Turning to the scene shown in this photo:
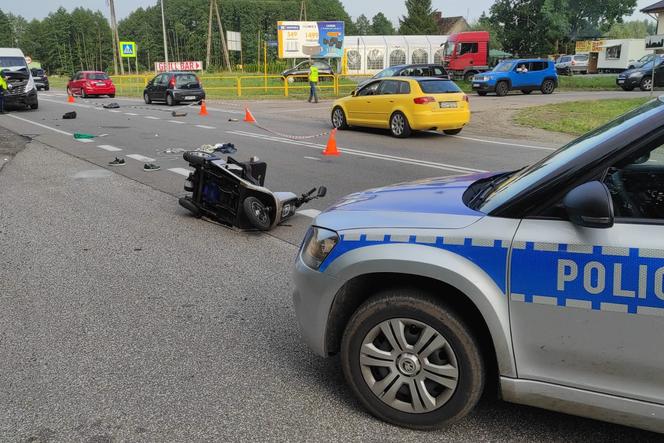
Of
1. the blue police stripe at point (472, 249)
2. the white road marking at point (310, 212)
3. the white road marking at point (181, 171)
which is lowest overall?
the white road marking at point (310, 212)

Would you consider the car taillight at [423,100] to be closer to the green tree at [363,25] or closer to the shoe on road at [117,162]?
the shoe on road at [117,162]

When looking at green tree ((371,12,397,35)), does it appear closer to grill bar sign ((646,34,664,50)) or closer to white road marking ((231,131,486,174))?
grill bar sign ((646,34,664,50))

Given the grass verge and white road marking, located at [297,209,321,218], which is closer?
white road marking, located at [297,209,321,218]

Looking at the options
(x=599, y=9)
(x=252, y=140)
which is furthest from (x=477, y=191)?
(x=599, y=9)

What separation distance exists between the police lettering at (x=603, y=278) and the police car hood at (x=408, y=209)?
452 millimetres

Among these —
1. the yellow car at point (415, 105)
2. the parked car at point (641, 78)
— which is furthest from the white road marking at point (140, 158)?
the parked car at point (641, 78)

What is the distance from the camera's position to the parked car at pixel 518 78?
96.3 feet

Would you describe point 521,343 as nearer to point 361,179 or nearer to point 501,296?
point 501,296

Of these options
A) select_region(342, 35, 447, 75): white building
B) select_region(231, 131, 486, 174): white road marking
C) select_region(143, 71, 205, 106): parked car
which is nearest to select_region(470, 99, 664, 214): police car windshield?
select_region(231, 131, 486, 174): white road marking

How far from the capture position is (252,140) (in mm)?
14148

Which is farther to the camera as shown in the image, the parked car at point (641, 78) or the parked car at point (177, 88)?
the parked car at point (641, 78)

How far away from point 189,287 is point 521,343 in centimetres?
304

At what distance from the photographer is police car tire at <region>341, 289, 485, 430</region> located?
8.47ft

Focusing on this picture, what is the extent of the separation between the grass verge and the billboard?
2807 cm
